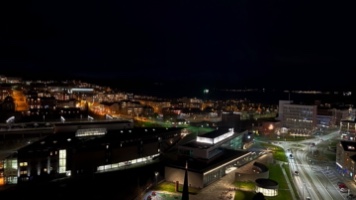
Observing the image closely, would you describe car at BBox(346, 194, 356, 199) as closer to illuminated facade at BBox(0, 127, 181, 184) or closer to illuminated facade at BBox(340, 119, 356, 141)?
illuminated facade at BBox(0, 127, 181, 184)

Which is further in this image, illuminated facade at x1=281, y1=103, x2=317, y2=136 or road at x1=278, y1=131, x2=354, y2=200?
illuminated facade at x1=281, y1=103, x2=317, y2=136

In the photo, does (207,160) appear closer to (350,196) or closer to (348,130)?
→ (350,196)

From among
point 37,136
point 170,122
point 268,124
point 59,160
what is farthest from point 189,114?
point 59,160

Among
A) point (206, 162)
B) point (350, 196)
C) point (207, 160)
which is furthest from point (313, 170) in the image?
point (206, 162)

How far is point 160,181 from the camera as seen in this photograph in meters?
14.0

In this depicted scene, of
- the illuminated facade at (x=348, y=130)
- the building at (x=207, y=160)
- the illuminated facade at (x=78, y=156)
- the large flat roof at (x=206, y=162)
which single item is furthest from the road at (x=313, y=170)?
the illuminated facade at (x=78, y=156)

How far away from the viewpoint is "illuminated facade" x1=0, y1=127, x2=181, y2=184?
46.2 ft

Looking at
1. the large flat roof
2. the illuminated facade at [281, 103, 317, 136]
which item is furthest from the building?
the illuminated facade at [281, 103, 317, 136]

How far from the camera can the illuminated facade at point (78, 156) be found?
A: 46.2 ft

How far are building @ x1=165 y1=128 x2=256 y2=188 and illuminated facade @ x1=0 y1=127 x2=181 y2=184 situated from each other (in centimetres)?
296

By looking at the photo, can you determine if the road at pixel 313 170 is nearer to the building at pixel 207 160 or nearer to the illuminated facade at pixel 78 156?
the building at pixel 207 160

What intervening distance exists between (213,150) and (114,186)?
18.8 ft

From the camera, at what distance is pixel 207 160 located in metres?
15.3

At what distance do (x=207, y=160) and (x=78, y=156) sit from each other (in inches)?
271
